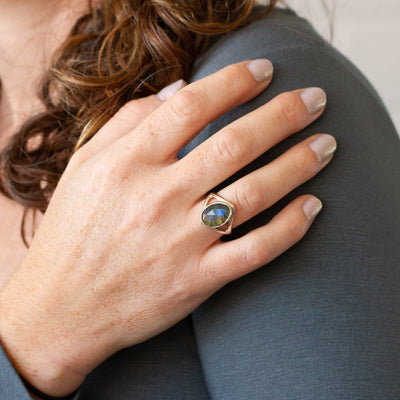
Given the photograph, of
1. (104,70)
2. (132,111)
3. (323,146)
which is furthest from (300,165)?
(104,70)

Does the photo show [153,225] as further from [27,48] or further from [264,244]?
[27,48]

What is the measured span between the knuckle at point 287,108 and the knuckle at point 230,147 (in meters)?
0.07

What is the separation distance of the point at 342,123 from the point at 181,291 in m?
0.33

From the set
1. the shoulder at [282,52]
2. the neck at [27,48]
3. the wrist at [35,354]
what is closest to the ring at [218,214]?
the shoulder at [282,52]

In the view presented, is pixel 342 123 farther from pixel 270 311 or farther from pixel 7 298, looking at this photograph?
pixel 7 298

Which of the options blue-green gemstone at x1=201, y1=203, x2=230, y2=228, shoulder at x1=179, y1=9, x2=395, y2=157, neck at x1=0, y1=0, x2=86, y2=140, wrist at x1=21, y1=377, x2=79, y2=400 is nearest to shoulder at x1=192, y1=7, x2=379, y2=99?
shoulder at x1=179, y1=9, x2=395, y2=157

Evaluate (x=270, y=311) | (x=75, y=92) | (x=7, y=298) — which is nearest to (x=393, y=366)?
(x=270, y=311)

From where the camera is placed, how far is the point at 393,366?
523 millimetres

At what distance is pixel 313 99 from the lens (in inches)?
23.5

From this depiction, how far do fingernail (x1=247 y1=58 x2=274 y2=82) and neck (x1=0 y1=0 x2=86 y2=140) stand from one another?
59 centimetres

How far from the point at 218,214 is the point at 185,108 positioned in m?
0.15

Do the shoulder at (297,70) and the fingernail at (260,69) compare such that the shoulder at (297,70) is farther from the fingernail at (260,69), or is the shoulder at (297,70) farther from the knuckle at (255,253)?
the knuckle at (255,253)

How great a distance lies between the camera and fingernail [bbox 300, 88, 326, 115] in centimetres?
59

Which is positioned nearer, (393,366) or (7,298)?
(393,366)
